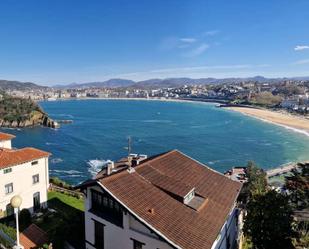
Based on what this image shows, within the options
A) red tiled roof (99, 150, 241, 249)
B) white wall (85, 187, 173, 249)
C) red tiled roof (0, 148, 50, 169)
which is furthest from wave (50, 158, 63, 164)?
white wall (85, 187, 173, 249)

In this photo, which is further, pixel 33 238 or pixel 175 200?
pixel 33 238

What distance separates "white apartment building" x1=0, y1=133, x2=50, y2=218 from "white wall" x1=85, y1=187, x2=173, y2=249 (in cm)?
1364

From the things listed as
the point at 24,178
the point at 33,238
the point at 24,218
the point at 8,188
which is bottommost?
the point at 24,218

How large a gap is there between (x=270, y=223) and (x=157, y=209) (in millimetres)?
6346

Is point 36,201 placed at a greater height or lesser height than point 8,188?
lesser

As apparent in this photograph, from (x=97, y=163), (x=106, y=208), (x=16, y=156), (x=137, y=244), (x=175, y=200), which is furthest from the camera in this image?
(x=97, y=163)

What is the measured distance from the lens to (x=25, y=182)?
31.7 meters

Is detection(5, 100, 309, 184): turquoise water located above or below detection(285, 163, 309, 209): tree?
below

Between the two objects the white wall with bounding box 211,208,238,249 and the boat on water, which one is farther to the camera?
the boat on water

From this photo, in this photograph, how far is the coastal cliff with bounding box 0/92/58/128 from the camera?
125812 millimetres

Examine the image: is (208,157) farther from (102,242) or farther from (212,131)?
(102,242)

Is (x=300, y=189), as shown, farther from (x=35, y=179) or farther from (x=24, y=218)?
(x=35, y=179)

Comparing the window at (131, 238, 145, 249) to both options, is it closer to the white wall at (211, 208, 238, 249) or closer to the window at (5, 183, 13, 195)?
the white wall at (211, 208, 238, 249)

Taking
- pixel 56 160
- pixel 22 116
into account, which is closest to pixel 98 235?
pixel 56 160
